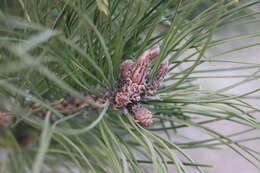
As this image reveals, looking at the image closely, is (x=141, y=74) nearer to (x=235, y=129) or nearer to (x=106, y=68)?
(x=106, y=68)

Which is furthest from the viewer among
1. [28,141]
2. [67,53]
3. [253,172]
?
[253,172]

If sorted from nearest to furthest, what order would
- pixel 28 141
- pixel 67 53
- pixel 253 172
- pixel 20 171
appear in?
pixel 67 53 → pixel 20 171 → pixel 28 141 → pixel 253 172

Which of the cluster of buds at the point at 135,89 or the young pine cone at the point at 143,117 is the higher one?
the cluster of buds at the point at 135,89

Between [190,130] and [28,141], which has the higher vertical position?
[28,141]

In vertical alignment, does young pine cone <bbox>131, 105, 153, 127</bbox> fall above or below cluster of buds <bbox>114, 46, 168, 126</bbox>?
below

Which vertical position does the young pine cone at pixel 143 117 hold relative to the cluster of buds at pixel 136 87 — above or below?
below

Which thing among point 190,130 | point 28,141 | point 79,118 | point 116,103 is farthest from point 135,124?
point 190,130

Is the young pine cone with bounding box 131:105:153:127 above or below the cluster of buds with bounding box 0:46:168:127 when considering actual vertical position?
below

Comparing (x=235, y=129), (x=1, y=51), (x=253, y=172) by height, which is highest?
(x=1, y=51)
